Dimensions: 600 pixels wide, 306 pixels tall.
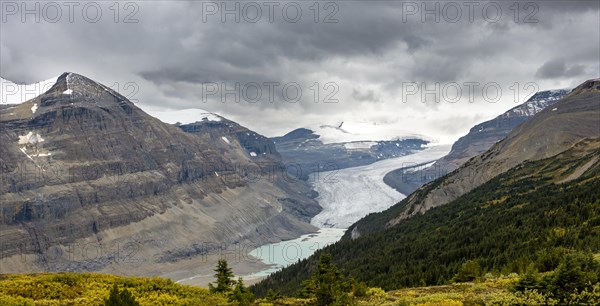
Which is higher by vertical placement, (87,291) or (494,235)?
(87,291)

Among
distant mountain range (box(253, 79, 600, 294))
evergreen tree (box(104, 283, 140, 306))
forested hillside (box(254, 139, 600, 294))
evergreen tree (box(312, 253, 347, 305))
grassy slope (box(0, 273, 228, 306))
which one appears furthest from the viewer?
distant mountain range (box(253, 79, 600, 294))

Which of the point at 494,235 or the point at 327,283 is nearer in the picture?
the point at 327,283

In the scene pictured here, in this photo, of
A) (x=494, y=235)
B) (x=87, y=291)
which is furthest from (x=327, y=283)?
(x=494, y=235)

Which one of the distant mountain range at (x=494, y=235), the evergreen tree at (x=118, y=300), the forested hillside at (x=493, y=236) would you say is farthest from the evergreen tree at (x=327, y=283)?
the distant mountain range at (x=494, y=235)

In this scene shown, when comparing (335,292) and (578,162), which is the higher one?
(578,162)

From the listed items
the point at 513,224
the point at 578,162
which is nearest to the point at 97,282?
the point at 513,224

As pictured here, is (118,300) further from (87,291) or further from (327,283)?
(327,283)

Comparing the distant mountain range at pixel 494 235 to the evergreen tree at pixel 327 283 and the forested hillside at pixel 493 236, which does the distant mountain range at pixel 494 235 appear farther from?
the evergreen tree at pixel 327 283

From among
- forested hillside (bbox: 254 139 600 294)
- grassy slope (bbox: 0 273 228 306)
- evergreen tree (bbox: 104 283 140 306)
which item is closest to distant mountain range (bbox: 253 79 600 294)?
forested hillside (bbox: 254 139 600 294)

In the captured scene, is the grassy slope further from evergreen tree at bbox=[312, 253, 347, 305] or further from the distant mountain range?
the distant mountain range

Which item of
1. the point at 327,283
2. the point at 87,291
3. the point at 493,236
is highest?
the point at 327,283

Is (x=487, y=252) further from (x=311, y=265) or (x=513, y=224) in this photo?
(x=311, y=265)
